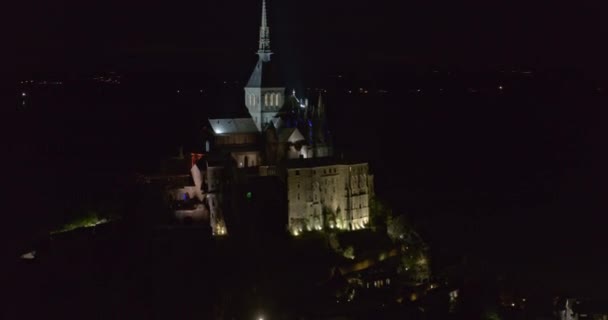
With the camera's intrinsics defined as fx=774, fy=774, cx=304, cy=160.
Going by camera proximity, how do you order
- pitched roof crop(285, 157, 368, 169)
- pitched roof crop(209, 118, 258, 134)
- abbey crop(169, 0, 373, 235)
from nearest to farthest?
1. abbey crop(169, 0, 373, 235)
2. pitched roof crop(285, 157, 368, 169)
3. pitched roof crop(209, 118, 258, 134)

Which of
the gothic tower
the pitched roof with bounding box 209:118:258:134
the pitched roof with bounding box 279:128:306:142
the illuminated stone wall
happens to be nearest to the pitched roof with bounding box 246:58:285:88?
the gothic tower

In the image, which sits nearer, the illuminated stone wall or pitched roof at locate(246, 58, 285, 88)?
the illuminated stone wall

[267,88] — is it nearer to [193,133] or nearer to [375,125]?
[193,133]

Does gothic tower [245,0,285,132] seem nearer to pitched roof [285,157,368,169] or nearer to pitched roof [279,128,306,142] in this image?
pitched roof [279,128,306,142]

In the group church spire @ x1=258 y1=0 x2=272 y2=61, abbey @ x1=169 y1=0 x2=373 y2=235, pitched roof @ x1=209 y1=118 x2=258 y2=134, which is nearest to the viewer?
abbey @ x1=169 y1=0 x2=373 y2=235

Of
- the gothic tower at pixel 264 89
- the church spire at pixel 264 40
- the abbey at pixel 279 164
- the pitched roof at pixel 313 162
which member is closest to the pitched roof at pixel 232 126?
the abbey at pixel 279 164

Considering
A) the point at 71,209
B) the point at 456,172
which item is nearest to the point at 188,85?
the point at 456,172

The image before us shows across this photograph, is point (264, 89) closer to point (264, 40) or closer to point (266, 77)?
point (266, 77)

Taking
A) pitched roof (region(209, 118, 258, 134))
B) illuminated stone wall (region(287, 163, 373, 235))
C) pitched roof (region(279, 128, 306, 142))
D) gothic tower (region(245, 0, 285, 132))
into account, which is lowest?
illuminated stone wall (region(287, 163, 373, 235))

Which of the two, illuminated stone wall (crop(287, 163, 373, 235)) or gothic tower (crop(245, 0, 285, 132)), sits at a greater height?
gothic tower (crop(245, 0, 285, 132))
